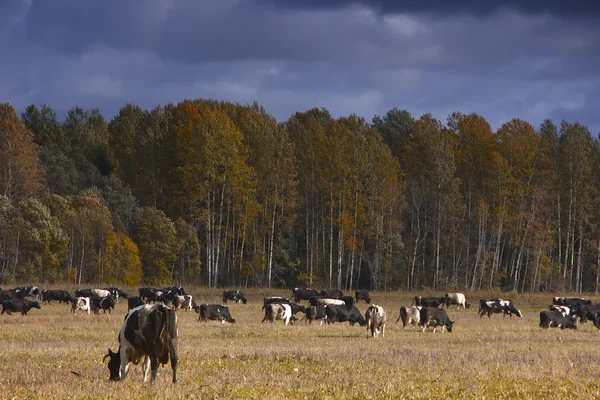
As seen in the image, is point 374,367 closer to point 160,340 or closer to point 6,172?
point 160,340

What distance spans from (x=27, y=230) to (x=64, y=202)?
17.4 feet

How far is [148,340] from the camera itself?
15391 millimetres

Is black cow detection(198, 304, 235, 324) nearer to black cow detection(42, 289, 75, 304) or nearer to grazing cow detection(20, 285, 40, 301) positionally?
black cow detection(42, 289, 75, 304)

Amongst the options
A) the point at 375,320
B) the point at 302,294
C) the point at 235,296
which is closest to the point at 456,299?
the point at 302,294

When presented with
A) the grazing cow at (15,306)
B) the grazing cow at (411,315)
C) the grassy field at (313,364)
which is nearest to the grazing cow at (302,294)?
Answer: the grazing cow at (15,306)

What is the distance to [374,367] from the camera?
711 inches

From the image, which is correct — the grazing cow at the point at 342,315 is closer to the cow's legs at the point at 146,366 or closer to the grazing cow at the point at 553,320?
the grazing cow at the point at 553,320

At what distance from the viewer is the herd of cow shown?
607 inches

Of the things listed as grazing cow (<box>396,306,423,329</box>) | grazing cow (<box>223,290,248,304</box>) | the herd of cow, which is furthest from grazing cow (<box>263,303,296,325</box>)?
grazing cow (<box>223,290,248,304</box>)

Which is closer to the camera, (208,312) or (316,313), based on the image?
(316,313)

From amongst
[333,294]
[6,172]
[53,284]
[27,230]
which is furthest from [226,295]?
[6,172]

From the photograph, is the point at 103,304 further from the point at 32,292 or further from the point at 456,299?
the point at 456,299

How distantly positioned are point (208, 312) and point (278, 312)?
3.25 m

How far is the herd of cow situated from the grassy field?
1.76 ft
